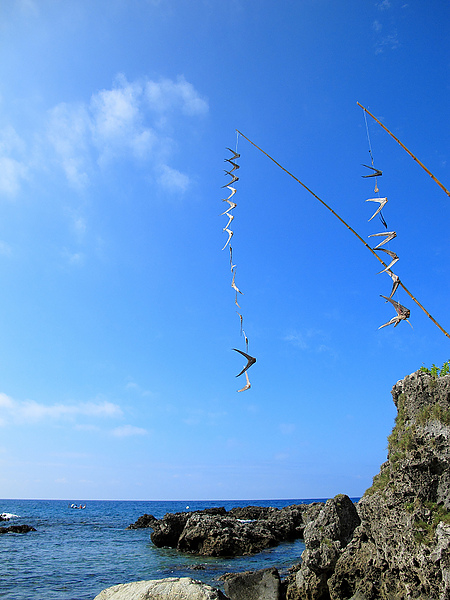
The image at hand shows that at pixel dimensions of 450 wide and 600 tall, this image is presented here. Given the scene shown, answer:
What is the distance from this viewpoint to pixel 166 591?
859cm

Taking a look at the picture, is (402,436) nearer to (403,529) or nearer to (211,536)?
(403,529)

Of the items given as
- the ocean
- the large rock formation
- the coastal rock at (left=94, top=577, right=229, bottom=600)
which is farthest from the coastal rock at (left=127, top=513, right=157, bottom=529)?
the coastal rock at (left=94, top=577, right=229, bottom=600)

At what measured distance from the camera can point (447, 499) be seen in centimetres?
1008

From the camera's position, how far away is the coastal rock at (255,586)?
13805 mm

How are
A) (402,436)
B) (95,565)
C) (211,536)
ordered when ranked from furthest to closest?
(211,536) → (95,565) → (402,436)

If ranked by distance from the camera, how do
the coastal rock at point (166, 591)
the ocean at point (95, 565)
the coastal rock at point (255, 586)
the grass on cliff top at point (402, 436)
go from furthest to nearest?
the ocean at point (95, 565)
the coastal rock at point (255, 586)
the grass on cliff top at point (402, 436)
the coastal rock at point (166, 591)

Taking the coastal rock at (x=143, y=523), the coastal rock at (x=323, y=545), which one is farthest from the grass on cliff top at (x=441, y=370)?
the coastal rock at (x=143, y=523)

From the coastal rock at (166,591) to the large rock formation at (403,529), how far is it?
16.1ft

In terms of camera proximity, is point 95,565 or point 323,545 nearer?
point 323,545

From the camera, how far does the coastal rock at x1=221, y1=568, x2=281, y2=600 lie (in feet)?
45.3

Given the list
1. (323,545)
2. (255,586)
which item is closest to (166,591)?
(323,545)

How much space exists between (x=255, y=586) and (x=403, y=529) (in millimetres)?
7029

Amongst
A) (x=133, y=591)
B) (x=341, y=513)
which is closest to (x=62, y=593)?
(x=133, y=591)

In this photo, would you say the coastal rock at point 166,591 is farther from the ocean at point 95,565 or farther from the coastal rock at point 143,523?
the coastal rock at point 143,523
